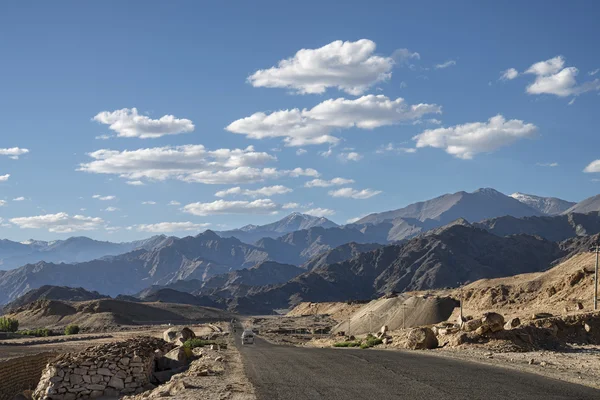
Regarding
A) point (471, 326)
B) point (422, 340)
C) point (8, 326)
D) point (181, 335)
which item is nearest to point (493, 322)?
point (471, 326)

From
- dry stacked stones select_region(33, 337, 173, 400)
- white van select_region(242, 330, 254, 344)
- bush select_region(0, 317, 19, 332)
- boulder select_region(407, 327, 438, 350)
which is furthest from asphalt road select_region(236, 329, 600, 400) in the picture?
bush select_region(0, 317, 19, 332)

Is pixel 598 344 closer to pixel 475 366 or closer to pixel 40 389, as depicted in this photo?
pixel 475 366

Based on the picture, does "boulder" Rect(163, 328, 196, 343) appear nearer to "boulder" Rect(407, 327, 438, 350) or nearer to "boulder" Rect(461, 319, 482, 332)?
"boulder" Rect(407, 327, 438, 350)

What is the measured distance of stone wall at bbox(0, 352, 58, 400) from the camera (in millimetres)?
30211

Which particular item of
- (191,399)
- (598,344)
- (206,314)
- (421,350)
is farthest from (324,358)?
(206,314)

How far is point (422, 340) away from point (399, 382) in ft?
60.1

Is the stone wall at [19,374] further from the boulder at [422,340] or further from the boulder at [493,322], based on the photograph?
the boulder at [493,322]

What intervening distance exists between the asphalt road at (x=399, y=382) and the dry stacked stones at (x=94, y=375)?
4.75 meters

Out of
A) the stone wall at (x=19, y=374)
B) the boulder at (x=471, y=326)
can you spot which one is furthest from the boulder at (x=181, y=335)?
the boulder at (x=471, y=326)

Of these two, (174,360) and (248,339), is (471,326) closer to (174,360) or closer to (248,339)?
(174,360)

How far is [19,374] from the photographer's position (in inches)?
1271

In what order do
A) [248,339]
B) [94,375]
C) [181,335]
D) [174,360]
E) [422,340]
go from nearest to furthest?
[94,375], [174,360], [422,340], [181,335], [248,339]

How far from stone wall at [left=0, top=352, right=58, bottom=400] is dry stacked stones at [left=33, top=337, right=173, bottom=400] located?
22.8ft

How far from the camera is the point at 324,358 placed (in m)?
29.3
